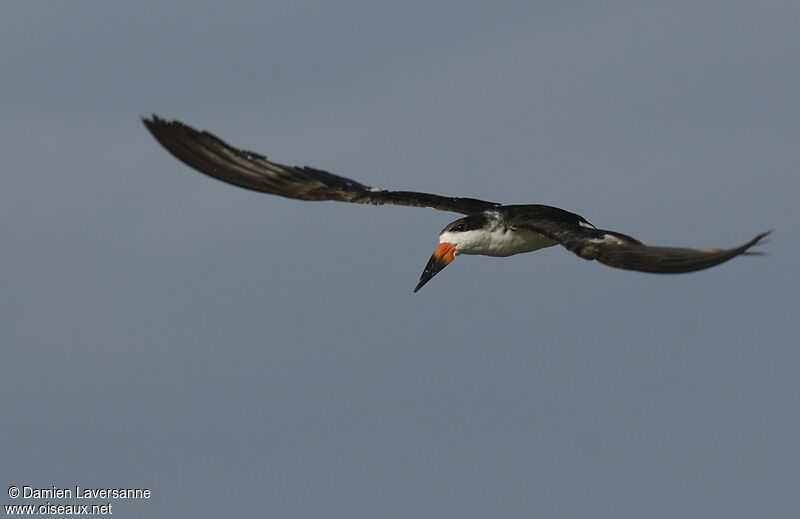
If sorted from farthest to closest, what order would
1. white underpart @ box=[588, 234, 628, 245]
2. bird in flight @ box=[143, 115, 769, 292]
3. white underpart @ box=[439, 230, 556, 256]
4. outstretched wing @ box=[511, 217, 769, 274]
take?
white underpart @ box=[439, 230, 556, 256]
bird in flight @ box=[143, 115, 769, 292]
white underpart @ box=[588, 234, 628, 245]
outstretched wing @ box=[511, 217, 769, 274]

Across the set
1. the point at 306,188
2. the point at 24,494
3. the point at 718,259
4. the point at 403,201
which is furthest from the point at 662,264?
the point at 24,494

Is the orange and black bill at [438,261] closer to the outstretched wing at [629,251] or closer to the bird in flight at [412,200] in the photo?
the bird in flight at [412,200]

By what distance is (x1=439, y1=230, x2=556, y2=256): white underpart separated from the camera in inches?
929

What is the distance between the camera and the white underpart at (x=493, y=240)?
23594 mm

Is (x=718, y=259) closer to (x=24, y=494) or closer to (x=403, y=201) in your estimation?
(x=403, y=201)

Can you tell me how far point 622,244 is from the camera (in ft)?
64.6

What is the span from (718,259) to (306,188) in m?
9.32

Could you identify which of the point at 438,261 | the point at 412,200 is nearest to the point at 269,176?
the point at 412,200

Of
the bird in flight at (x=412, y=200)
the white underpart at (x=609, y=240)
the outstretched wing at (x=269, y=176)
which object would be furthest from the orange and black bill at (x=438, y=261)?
the white underpart at (x=609, y=240)

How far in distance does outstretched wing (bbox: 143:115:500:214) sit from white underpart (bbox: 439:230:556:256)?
89cm

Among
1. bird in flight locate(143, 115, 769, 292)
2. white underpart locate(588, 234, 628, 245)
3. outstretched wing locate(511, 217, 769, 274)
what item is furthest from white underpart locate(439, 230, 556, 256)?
white underpart locate(588, 234, 628, 245)

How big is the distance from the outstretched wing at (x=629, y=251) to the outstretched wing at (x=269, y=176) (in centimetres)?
276

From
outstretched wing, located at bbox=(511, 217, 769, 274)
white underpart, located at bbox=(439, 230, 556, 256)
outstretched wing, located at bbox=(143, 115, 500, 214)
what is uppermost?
outstretched wing, located at bbox=(143, 115, 500, 214)

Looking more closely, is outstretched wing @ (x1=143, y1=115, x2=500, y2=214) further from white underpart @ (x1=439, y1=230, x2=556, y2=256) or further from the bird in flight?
white underpart @ (x1=439, y1=230, x2=556, y2=256)
